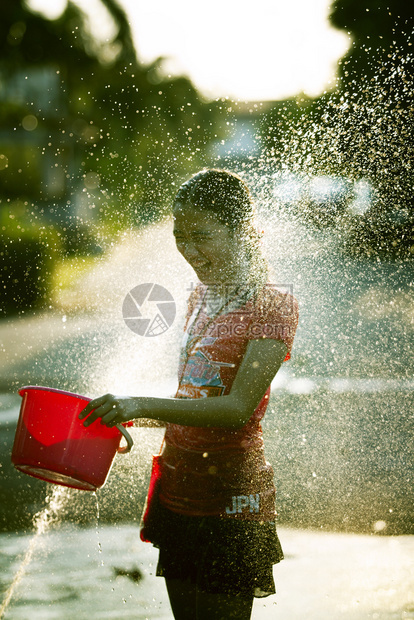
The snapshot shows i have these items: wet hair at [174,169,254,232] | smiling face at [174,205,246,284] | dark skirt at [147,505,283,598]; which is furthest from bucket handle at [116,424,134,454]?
wet hair at [174,169,254,232]

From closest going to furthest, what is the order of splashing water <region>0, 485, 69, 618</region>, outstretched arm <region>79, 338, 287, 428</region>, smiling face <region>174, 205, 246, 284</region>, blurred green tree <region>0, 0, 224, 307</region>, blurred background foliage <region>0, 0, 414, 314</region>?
outstretched arm <region>79, 338, 287, 428</region>, smiling face <region>174, 205, 246, 284</region>, splashing water <region>0, 485, 69, 618</region>, blurred background foliage <region>0, 0, 414, 314</region>, blurred green tree <region>0, 0, 224, 307</region>

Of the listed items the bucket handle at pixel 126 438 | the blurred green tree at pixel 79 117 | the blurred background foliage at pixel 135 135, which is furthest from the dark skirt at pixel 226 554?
the blurred green tree at pixel 79 117

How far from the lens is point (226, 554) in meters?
1.57

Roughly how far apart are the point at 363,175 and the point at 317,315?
2809mm

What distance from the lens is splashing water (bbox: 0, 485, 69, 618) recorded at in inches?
113

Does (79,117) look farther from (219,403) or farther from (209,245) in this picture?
(219,403)

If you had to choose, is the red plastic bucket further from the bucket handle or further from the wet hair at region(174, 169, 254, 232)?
the wet hair at region(174, 169, 254, 232)

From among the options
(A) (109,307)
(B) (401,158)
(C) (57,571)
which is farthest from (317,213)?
A: (A) (109,307)

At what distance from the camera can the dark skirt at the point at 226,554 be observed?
1571mm

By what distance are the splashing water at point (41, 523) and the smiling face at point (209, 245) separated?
6.08 ft

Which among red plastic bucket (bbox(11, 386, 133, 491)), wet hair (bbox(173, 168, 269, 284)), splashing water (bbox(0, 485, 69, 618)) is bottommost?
splashing water (bbox(0, 485, 69, 618))

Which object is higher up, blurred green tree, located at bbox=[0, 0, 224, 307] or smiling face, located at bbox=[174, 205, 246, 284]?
blurred green tree, located at bbox=[0, 0, 224, 307]

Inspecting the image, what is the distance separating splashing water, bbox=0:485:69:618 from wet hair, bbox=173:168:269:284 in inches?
75.9

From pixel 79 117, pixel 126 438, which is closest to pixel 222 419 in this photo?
pixel 126 438
